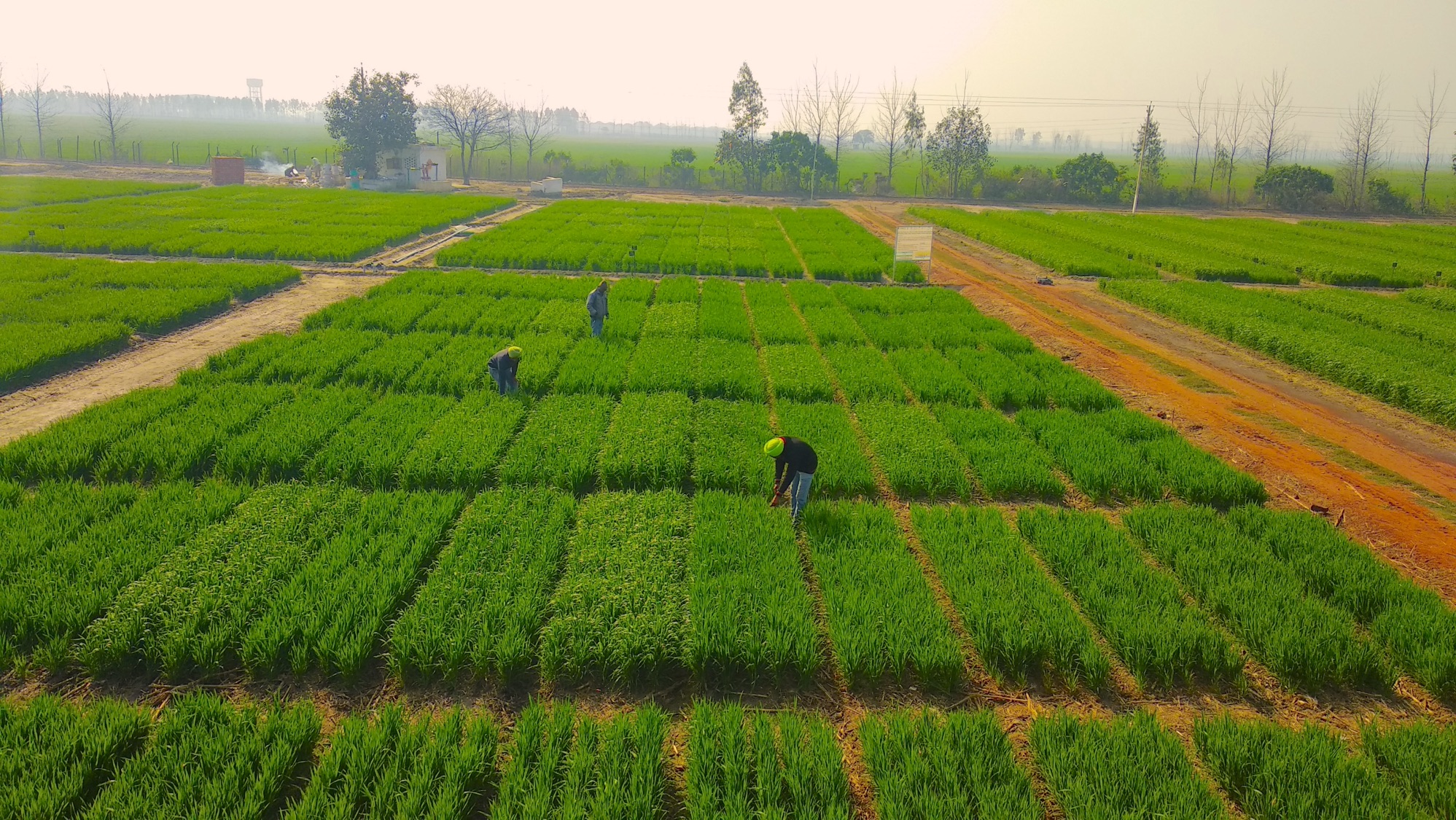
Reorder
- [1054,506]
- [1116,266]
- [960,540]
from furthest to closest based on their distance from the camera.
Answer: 1. [1116,266]
2. [1054,506]
3. [960,540]

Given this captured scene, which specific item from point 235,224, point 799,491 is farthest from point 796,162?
point 799,491

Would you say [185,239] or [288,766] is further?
[185,239]

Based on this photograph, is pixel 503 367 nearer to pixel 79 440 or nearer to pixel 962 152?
pixel 79 440

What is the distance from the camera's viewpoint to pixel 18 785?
4.04m

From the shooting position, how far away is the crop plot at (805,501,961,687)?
5.45m

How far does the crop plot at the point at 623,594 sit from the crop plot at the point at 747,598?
154 mm

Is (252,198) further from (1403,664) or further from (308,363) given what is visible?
(1403,664)

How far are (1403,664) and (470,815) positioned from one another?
22.4 ft

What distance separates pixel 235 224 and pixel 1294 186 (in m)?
64.5

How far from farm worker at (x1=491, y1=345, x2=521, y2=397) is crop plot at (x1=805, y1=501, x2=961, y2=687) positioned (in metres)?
5.12

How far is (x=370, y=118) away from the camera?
4959cm

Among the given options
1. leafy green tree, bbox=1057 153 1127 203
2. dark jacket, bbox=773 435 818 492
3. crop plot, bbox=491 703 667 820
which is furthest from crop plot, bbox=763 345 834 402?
leafy green tree, bbox=1057 153 1127 203

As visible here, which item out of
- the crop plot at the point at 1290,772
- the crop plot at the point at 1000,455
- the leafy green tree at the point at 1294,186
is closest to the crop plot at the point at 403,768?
the crop plot at the point at 1290,772

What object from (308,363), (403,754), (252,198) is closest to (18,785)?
(403,754)
